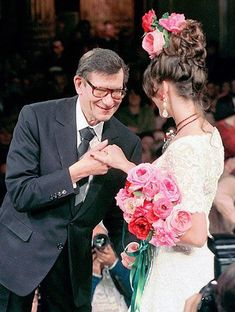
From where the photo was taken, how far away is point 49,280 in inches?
189

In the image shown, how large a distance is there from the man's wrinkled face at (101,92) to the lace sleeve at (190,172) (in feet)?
1.61

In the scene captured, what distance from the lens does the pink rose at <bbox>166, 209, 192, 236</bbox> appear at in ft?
13.4

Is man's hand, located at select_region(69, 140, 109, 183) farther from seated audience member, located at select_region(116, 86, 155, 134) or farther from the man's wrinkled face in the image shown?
seated audience member, located at select_region(116, 86, 155, 134)

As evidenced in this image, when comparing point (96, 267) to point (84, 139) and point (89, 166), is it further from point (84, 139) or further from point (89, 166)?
point (89, 166)

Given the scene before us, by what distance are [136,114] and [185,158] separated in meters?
4.92

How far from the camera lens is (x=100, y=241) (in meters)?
5.66

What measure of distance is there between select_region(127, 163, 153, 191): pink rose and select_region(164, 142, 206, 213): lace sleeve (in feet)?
0.32

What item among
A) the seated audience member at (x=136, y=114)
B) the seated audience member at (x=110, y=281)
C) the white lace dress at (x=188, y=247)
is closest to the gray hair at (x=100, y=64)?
the white lace dress at (x=188, y=247)

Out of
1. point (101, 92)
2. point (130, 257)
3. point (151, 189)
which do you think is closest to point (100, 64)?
point (101, 92)

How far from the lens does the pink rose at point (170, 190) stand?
4.14 m

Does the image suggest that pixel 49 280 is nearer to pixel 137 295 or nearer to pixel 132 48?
pixel 137 295

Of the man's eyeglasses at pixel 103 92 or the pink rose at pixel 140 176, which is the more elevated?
the man's eyeglasses at pixel 103 92

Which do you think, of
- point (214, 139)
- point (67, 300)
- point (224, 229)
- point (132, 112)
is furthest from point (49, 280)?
point (132, 112)

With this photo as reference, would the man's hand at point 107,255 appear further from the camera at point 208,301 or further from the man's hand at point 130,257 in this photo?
the camera at point 208,301
